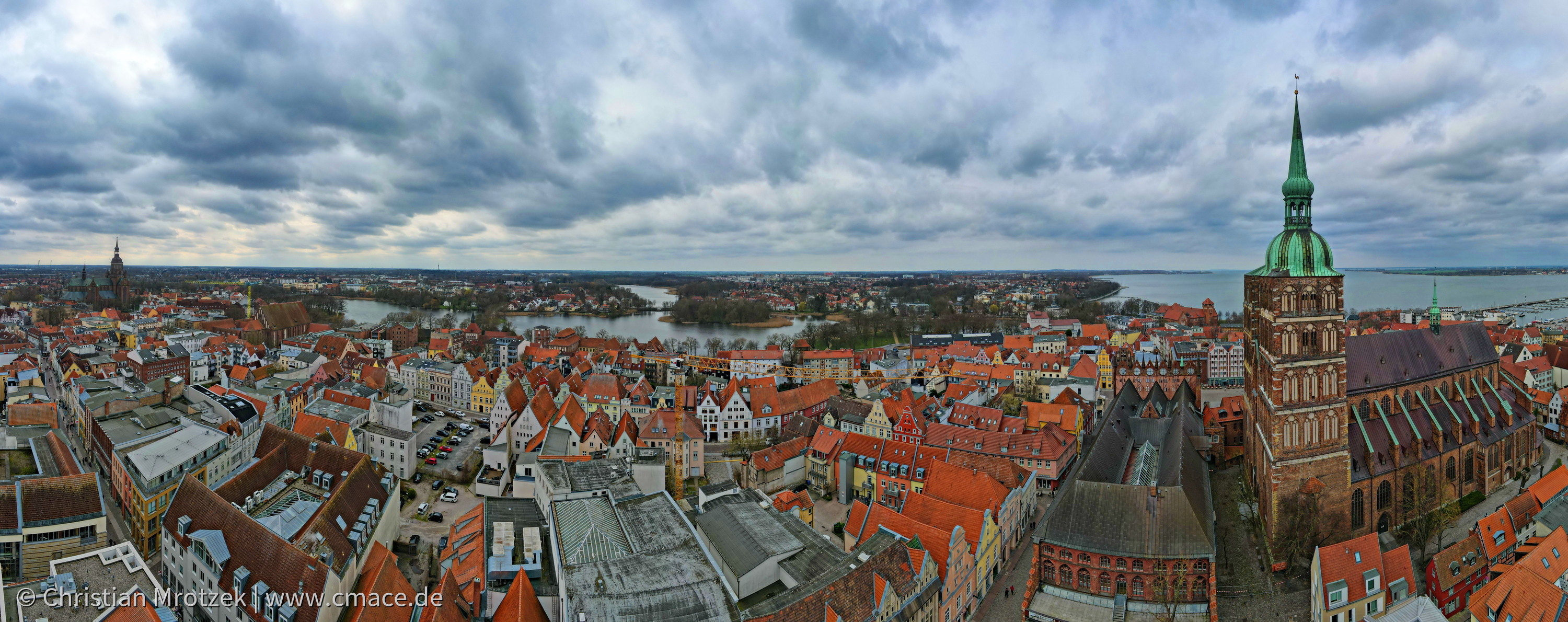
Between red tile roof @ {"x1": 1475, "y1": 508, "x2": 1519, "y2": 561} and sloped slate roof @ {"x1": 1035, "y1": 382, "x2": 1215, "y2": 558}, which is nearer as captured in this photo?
sloped slate roof @ {"x1": 1035, "y1": 382, "x2": 1215, "y2": 558}

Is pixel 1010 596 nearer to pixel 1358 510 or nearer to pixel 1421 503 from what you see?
pixel 1358 510

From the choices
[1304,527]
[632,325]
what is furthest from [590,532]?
[632,325]

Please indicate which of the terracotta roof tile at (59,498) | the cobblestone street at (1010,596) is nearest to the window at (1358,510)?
the cobblestone street at (1010,596)

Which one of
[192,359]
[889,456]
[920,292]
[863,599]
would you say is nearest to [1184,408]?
[889,456]

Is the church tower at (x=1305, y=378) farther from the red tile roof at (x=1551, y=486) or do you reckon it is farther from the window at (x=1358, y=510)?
the red tile roof at (x=1551, y=486)

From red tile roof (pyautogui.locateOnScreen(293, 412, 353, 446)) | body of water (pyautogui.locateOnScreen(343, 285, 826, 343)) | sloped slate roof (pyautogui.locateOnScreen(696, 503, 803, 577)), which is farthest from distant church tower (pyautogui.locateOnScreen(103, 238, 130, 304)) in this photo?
sloped slate roof (pyautogui.locateOnScreen(696, 503, 803, 577))

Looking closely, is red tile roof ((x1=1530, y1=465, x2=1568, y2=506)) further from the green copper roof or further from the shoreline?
the shoreline
